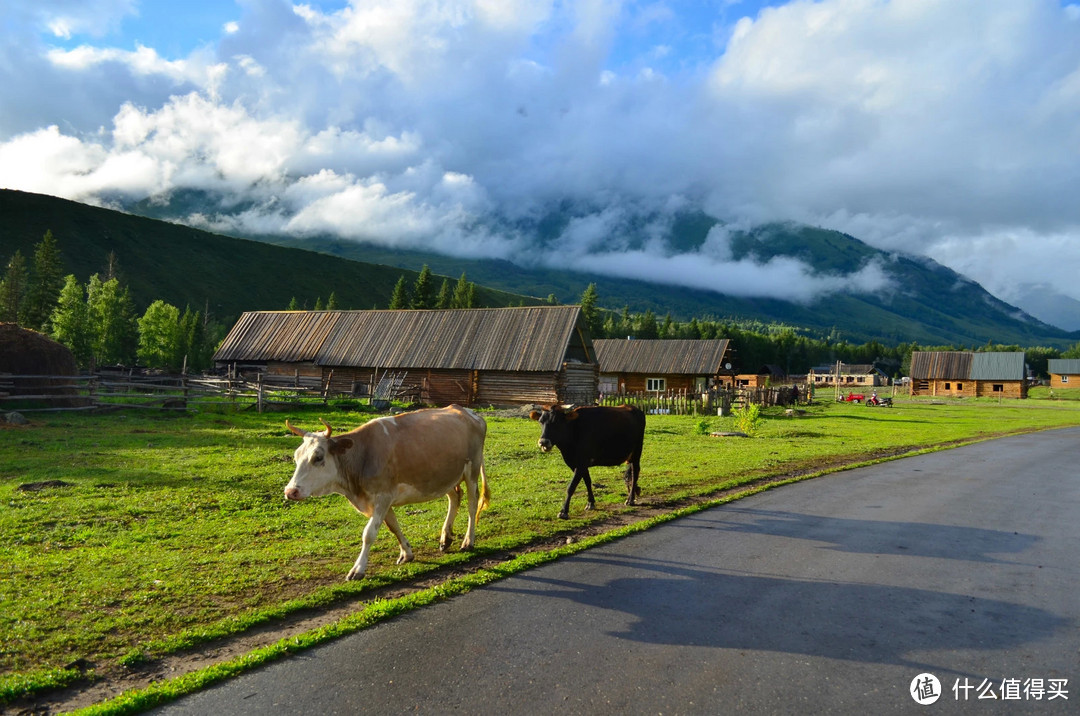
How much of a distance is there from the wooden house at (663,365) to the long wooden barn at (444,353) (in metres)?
15.2

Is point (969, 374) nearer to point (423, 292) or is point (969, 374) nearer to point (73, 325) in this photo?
point (423, 292)

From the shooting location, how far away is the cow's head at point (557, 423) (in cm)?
1144

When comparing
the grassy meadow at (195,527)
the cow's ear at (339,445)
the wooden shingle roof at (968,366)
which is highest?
the wooden shingle roof at (968,366)

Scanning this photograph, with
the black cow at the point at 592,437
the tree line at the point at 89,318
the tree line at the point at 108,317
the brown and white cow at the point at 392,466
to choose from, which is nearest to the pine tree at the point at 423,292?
the tree line at the point at 108,317

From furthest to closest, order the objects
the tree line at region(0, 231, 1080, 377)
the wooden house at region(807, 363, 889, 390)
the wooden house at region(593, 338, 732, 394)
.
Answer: the wooden house at region(807, 363, 889, 390) < the wooden house at region(593, 338, 732, 394) < the tree line at region(0, 231, 1080, 377)

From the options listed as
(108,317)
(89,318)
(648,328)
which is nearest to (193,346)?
(108,317)

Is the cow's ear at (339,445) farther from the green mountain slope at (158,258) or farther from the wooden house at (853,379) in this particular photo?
the green mountain slope at (158,258)

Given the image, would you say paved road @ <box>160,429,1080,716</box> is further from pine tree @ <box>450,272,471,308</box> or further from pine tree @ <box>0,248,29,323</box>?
pine tree @ <box>450,272,471,308</box>

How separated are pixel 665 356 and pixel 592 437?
4924 cm

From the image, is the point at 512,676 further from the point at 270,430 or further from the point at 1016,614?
the point at 270,430

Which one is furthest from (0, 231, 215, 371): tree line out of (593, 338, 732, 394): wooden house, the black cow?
the black cow

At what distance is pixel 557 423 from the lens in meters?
11.6

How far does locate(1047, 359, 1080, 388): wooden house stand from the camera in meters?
100

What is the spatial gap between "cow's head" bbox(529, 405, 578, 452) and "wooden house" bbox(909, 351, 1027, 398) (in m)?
93.7
